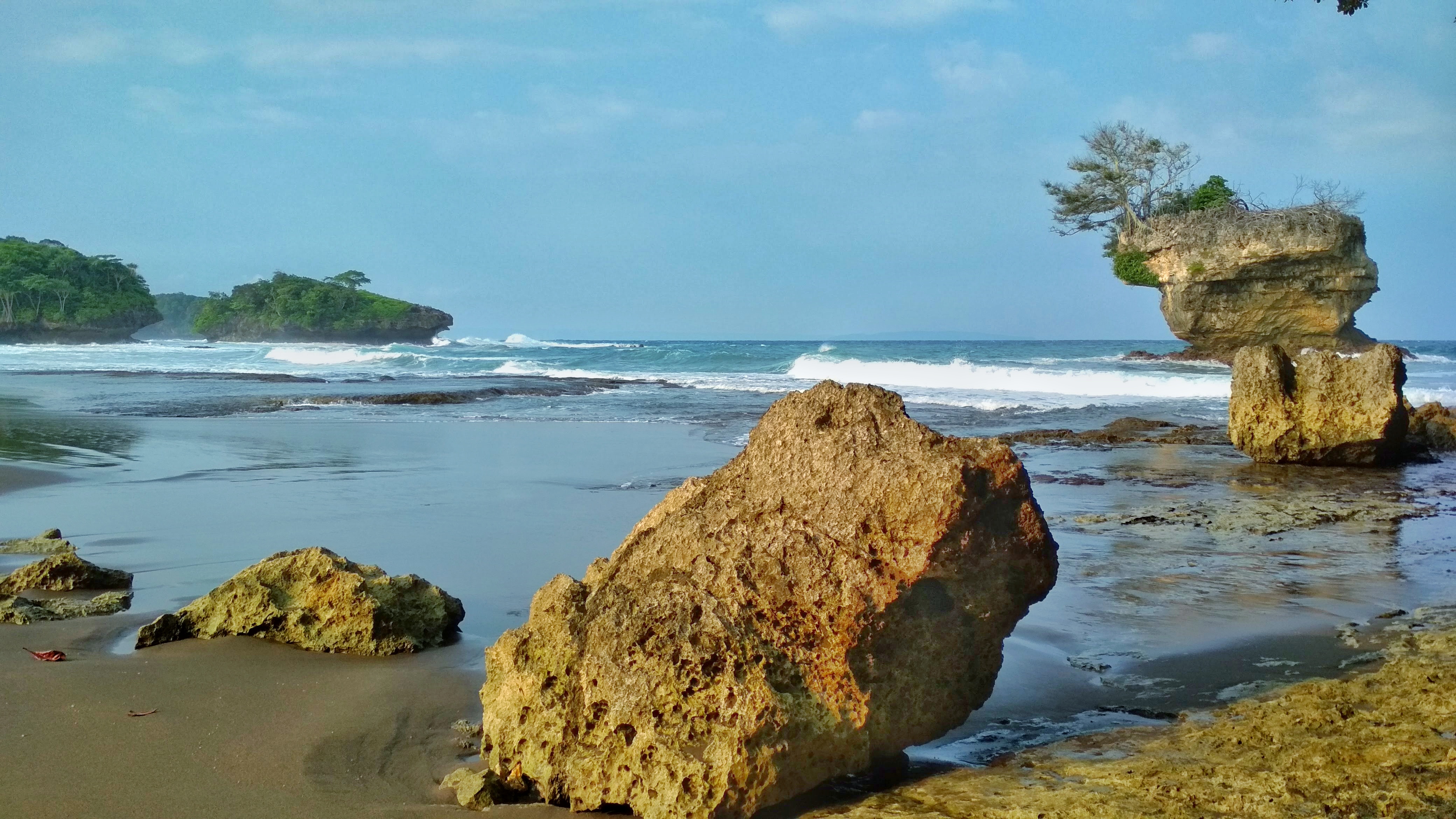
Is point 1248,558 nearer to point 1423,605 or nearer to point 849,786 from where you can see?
point 1423,605

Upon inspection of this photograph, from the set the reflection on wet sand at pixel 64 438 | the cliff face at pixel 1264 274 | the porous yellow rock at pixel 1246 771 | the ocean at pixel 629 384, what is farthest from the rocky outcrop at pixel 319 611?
the cliff face at pixel 1264 274

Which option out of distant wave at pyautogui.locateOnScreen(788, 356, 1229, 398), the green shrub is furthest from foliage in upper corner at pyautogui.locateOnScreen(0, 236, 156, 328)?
the green shrub

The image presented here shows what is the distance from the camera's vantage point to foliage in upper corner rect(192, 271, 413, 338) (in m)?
78.2

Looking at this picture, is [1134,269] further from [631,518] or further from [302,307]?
[302,307]

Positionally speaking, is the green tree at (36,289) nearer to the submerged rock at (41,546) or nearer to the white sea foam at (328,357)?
the white sea foam at (328,357)

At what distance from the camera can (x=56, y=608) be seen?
177 inches

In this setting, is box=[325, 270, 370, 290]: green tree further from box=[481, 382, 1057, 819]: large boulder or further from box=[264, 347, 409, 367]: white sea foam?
box=[481, 382, 1057, 819]: large boulder

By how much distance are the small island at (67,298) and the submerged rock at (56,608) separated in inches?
2940

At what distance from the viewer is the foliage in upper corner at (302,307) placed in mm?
78250

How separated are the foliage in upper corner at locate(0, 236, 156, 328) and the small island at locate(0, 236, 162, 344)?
5cm

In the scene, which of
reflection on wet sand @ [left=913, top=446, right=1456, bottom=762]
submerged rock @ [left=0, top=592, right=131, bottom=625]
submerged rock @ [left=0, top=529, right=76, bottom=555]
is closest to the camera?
reflection on wet sand @ [left=913, top=446, right=1456, bottom=762]

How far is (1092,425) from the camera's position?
15.9 meters

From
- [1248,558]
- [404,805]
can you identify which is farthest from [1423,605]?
[404,805]

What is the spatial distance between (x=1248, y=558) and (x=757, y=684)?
14.0 feet
